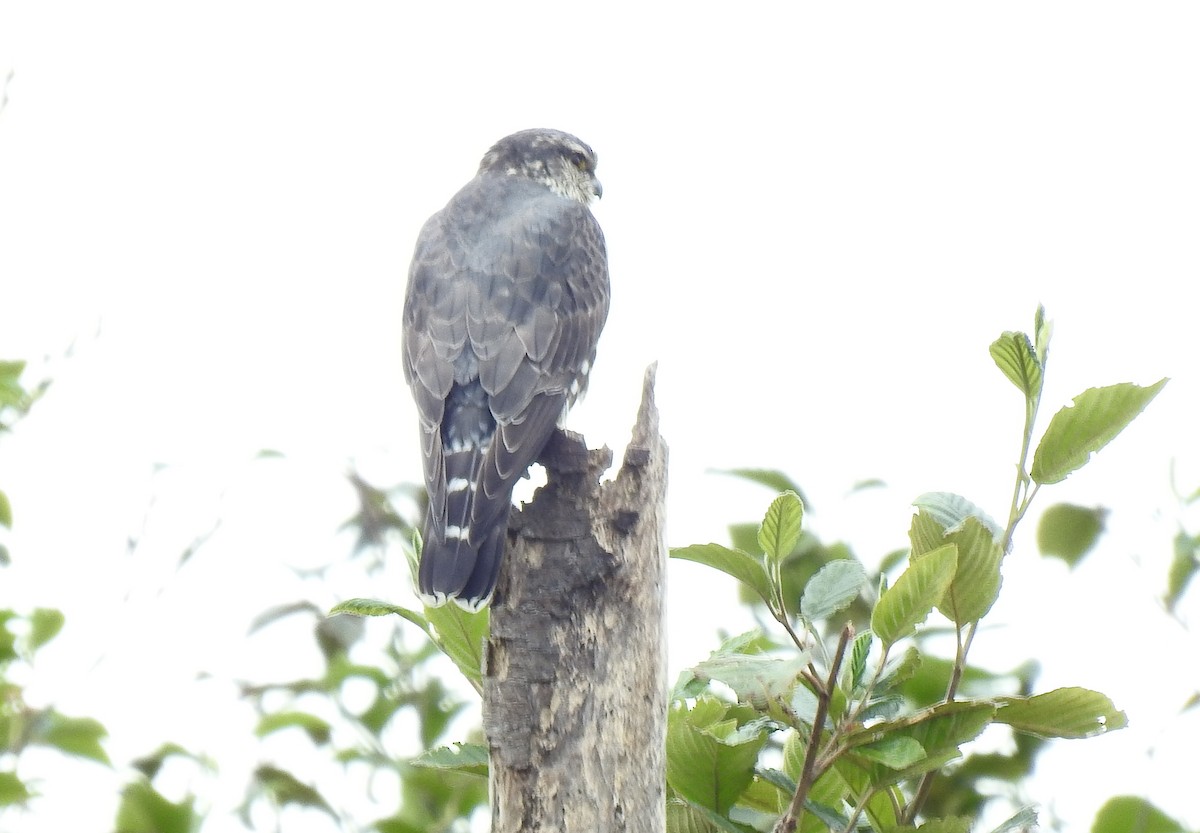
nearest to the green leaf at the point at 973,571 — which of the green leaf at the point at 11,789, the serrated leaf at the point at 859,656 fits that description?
the serrated leaf at the point at 859,656

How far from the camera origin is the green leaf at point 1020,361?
6.61 ft

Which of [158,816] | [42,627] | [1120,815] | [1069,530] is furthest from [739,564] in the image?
[42,627]

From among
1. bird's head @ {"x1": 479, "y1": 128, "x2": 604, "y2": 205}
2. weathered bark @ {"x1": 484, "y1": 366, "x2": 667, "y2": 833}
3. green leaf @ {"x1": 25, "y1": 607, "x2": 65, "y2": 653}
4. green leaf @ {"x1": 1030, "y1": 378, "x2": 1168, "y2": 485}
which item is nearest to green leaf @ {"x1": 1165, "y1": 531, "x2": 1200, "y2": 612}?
green leaf @ {"x1": 1030, "y1": 378, "x2": 1168, "y2": 485}

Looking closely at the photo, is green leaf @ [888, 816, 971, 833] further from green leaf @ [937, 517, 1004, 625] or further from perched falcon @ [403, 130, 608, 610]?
perched falcon @ [403, 130, 608, 610]

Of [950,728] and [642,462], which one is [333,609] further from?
[950,728]

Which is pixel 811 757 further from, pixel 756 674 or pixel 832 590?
pixel 832 590

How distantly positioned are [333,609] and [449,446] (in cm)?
145

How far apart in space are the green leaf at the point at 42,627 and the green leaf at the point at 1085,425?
2.74 meters

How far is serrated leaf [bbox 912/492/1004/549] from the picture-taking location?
2.02 m

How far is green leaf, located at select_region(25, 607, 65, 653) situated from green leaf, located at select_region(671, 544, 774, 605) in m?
2.25

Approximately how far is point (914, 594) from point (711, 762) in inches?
17.6

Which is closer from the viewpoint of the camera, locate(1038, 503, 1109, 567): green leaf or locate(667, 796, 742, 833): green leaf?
locate(667, 796, 742, 833): green leaf

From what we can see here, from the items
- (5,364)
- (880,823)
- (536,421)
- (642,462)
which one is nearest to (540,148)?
(536,421)

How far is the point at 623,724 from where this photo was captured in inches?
94.3
